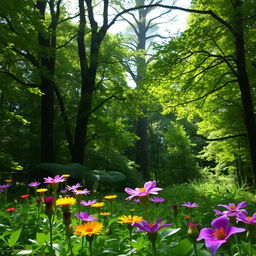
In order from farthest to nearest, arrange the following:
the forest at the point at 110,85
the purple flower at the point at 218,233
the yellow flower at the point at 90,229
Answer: the forest at the point at 110,85 → the yellow flower at the point at 90,229 → the purple flower at the point at 218,233

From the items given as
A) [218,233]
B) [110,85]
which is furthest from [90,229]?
[110,85]

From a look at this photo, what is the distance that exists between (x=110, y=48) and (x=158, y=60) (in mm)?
3092

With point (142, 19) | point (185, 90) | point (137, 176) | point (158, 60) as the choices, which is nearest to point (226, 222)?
point (158, 60)

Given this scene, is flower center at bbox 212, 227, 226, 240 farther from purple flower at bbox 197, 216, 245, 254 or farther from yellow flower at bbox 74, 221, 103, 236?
yellow flower at bbox 74, 221, 103, 236

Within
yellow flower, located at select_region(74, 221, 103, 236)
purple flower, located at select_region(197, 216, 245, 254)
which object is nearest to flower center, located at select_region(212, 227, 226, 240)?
purple flower, located at select_region(197, 216, 245, 254)

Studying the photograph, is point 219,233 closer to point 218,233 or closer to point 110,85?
point 218,233

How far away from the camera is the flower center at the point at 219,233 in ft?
2.17

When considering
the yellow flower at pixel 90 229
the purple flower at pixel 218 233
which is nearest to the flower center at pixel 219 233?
the purple flower at pixel 218 233

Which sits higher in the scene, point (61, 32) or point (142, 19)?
point (142, 19)

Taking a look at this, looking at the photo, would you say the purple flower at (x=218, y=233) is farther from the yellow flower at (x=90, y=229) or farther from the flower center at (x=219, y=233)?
the yellow flower at (x=90, y=229)

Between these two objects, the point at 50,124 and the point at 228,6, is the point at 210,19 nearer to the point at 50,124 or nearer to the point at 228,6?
the point at 228,6

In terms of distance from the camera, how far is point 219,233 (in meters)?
0.67

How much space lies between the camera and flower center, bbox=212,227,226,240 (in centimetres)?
66

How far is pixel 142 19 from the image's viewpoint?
54.1 feet
